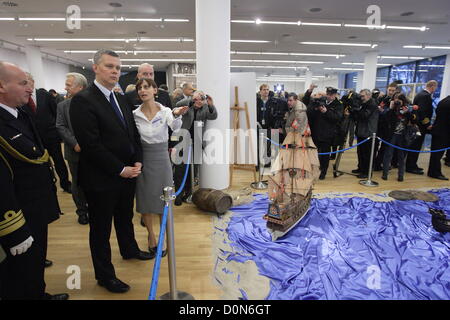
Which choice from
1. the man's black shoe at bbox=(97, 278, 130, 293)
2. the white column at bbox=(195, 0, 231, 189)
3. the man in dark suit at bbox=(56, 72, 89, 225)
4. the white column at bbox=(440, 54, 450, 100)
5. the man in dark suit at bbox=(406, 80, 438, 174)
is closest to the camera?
the man's black shoe at bbox=(97, 278, 130, 293)

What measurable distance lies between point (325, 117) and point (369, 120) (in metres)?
0.88

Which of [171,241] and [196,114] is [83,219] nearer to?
[196,114]

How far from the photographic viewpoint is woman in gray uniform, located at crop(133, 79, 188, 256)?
2.28 m

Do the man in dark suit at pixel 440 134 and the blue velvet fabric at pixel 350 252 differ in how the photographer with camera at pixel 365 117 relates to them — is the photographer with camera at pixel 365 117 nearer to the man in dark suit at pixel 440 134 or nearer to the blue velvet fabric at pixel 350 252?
the man in dark suit at pixel 440 134

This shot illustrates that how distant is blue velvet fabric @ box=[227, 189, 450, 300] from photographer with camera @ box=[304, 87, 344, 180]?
1.48m

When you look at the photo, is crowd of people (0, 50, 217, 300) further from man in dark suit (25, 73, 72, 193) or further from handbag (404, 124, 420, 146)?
handbag (404, 124, 420, 146)

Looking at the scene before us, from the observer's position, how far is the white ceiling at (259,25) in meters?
6.95

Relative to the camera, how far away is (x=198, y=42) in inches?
159

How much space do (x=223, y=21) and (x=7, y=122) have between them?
3.27m

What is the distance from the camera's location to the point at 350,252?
110 inches

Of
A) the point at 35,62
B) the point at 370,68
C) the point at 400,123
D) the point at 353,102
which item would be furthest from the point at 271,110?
the point at 35,62

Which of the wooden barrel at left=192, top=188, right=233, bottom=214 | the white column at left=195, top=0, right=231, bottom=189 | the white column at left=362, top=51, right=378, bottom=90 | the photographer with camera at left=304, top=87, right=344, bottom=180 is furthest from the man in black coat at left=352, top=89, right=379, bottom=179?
the white column at left=362, top=51, right=378, bottom=90

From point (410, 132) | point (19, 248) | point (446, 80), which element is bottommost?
point (19, 248)
